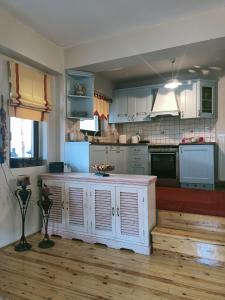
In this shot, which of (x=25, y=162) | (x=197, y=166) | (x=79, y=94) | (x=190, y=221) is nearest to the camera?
(x=190, y=221)

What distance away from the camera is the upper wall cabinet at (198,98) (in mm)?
4367

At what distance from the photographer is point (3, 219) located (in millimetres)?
2705

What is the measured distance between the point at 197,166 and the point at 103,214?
2.21 metres

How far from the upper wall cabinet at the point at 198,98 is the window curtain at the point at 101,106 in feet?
5.27

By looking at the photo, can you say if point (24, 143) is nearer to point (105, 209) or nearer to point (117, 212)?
Answer: point (105, 209)

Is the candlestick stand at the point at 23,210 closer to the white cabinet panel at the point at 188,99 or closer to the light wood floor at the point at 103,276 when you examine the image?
the light wood floor at the point at 103,276

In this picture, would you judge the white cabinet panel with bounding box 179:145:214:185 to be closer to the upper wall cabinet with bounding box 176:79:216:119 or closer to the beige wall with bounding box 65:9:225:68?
the upper wall cabinet with bounding box 176:79:216:119

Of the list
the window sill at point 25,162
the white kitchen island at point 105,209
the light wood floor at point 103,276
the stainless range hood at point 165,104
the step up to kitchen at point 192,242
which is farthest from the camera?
the stainless range hood at point 165,104

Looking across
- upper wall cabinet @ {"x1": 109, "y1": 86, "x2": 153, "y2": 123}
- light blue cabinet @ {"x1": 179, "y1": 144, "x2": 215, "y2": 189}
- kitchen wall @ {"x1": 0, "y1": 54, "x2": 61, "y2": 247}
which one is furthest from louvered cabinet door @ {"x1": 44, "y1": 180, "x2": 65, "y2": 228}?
upper wall cabinet @ {"x1": 109, "y1": 86, "x2": 153, "y2": 123}

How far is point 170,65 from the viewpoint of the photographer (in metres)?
4.23

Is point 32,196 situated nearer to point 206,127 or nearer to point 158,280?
point 158,280

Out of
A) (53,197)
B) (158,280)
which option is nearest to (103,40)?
(53,197)

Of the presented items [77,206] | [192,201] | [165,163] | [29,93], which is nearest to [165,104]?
[165,163]

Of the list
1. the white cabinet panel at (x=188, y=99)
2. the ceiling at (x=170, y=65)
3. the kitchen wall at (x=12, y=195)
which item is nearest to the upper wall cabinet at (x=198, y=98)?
the white cabinet panel at (x=188, y=99)
